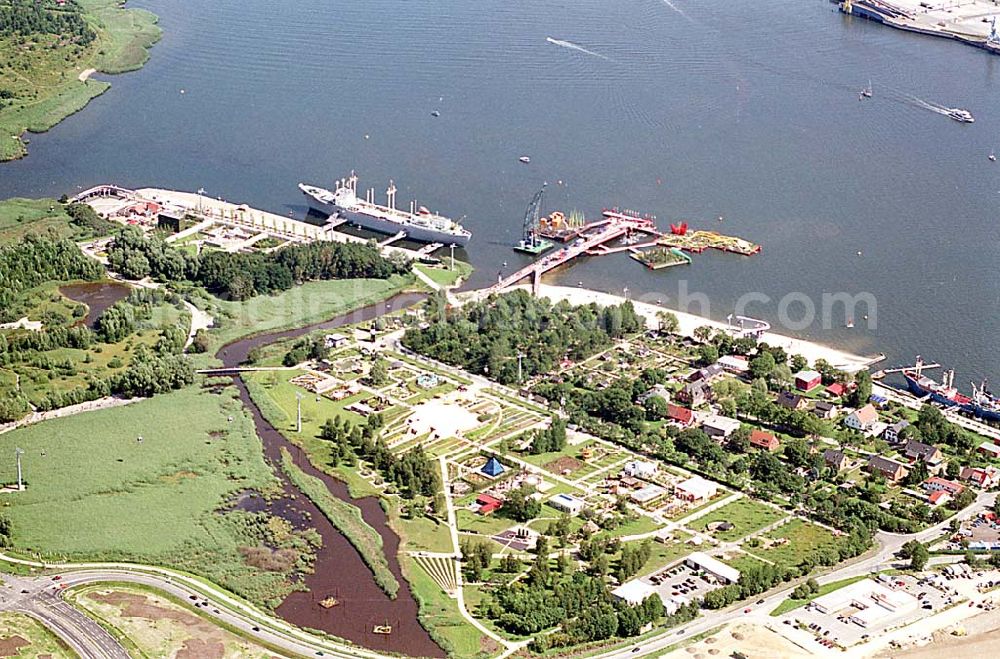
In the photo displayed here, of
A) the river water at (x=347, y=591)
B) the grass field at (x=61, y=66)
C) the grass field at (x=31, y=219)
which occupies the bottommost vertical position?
the river water at (x=347, y=591)

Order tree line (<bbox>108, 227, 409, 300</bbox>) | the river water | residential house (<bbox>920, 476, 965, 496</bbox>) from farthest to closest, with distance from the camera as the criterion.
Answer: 1. tree line (<bbox>108, 227, 409, 300</bbox>)
2. residential house (<bbox>920, 476, 965, 496</bbox>)
3. the river water

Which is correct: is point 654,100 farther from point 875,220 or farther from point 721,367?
point 721,367

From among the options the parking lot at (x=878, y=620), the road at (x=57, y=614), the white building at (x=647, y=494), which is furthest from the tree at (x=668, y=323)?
the road at (x=57, y=614)

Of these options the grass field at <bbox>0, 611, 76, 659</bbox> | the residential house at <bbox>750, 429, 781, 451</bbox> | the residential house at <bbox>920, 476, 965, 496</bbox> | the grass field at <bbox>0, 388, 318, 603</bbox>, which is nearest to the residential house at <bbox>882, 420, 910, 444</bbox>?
the residential house at <bbox>920, 476, 965, 496</bbox>

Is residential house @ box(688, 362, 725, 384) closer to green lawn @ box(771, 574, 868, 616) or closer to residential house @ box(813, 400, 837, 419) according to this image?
residential house @ box(813, 400, 837, 419)

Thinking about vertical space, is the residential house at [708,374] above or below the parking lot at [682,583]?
above

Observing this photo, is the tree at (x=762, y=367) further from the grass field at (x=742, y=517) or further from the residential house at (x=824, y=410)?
the grass field at (x=742, y=517)

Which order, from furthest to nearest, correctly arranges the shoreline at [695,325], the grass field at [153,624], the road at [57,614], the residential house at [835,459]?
the shoreline at [695,325] < the residential house at [835,459] < the grass field at [153,624] < the road at [57,614]
